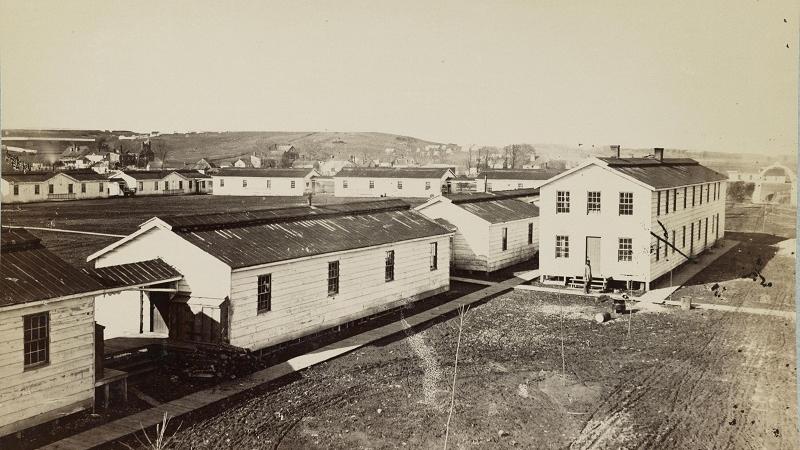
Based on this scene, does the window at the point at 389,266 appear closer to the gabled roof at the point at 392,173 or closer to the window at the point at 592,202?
the window at the point at 592,202

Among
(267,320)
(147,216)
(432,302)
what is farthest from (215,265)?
(147,216)

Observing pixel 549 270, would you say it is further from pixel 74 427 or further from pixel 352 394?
pixel 74 427

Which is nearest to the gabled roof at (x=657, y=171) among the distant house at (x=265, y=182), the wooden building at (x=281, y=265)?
the wooden building at (x=281, y=265)

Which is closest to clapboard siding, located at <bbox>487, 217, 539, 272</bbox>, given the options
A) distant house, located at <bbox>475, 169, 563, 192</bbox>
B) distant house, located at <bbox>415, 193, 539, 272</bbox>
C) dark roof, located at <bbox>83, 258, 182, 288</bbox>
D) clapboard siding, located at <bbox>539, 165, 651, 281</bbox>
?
distant house, located at <bbox>415, 193, 539, 272</bbox>

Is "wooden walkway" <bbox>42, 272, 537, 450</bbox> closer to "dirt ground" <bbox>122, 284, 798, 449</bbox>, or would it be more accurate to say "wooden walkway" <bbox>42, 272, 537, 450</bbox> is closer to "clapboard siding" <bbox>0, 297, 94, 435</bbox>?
"dirt ground" <bbox>122, 284, 798, 449</bbox>

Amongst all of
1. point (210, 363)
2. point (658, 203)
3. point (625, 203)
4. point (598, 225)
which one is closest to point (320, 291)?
point (210, 363)

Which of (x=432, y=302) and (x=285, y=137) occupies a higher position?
(x=285, y=137)
